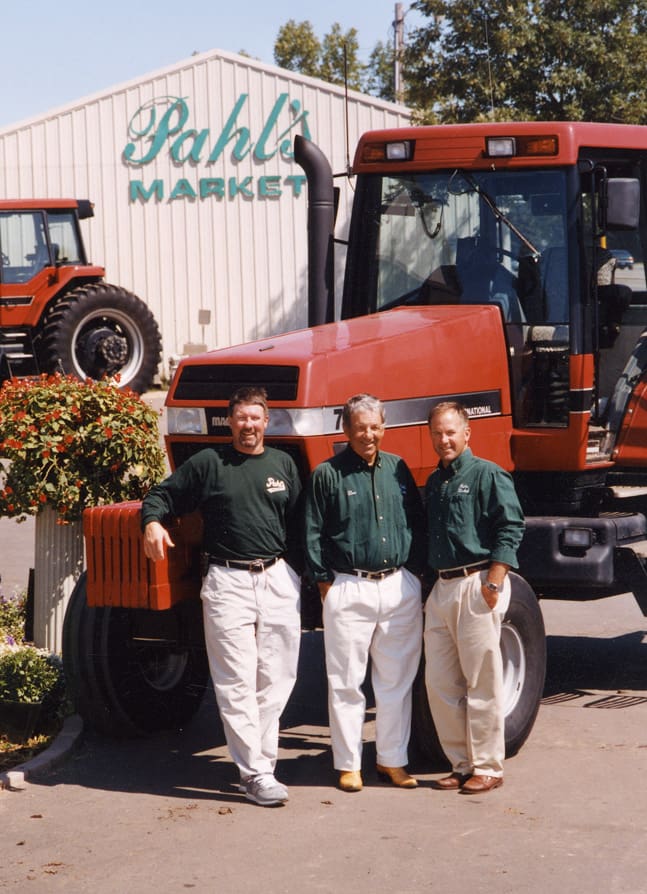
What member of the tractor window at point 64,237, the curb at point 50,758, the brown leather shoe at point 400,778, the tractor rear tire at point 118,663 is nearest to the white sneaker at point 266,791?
the brown leather shoe at point 400,778

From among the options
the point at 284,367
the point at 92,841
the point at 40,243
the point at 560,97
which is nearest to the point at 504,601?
the point at 284,367

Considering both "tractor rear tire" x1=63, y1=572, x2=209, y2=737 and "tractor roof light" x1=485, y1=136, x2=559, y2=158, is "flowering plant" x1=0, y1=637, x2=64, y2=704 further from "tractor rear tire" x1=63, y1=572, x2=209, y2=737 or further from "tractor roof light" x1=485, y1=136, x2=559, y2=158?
"tractor roof light" x1=485, y1=136, x2=559, y2=158

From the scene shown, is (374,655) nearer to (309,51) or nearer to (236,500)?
(236,500)

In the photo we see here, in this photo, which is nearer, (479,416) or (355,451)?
(355,451)

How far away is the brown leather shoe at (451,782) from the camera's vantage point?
22.4 ft

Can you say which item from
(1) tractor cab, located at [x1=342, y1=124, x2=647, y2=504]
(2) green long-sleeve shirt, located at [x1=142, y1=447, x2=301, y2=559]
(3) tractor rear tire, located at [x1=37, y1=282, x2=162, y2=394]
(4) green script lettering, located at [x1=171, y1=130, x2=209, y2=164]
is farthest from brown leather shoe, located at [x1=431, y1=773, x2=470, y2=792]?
(4) green script lettering, located at [x1=171, y1=130, x2=209, y2=164]

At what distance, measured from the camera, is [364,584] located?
22.2 feet

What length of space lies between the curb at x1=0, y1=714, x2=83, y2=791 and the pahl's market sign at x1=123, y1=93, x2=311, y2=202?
20.4 m

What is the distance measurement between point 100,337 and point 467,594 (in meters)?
15.9

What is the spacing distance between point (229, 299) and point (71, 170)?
12.4ft

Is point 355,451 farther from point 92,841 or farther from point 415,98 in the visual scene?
point 415,98

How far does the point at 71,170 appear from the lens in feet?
89.0

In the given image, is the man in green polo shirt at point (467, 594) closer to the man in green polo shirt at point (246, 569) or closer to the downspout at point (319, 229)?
the man in green polo shirt at point (246, 569)

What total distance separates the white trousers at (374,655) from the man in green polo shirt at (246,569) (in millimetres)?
227
